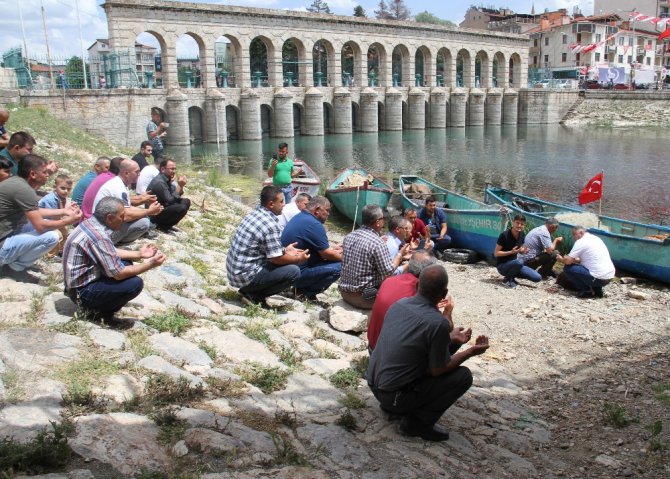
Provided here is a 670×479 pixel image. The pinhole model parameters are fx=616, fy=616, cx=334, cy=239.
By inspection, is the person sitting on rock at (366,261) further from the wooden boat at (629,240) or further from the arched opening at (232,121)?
the arched opening at (232,121)

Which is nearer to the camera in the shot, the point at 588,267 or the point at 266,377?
the point at 266,377

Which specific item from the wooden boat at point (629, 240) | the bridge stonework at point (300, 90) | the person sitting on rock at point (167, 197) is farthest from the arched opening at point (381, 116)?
the person sitting on rock at point (167, 197)

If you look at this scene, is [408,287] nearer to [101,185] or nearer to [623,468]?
[623,468]

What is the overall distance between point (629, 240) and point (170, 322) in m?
9.43

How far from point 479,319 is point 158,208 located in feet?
16.5

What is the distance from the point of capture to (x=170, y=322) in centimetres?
640

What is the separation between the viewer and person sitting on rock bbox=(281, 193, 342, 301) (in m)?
8.02

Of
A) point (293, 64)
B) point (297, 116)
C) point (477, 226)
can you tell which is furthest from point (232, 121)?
point (477, 226)

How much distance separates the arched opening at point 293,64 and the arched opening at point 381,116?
7.54 m

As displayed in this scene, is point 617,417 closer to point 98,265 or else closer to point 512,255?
point 98,265

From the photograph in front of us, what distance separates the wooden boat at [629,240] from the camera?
11.6 m

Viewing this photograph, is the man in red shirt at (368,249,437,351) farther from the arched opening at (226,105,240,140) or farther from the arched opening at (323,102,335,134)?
the arched opening at (323,102,335,134)

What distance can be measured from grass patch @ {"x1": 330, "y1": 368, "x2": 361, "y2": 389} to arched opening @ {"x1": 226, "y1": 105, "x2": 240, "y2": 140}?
135 ft

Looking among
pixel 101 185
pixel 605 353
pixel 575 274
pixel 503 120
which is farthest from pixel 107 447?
pixel 503 120
